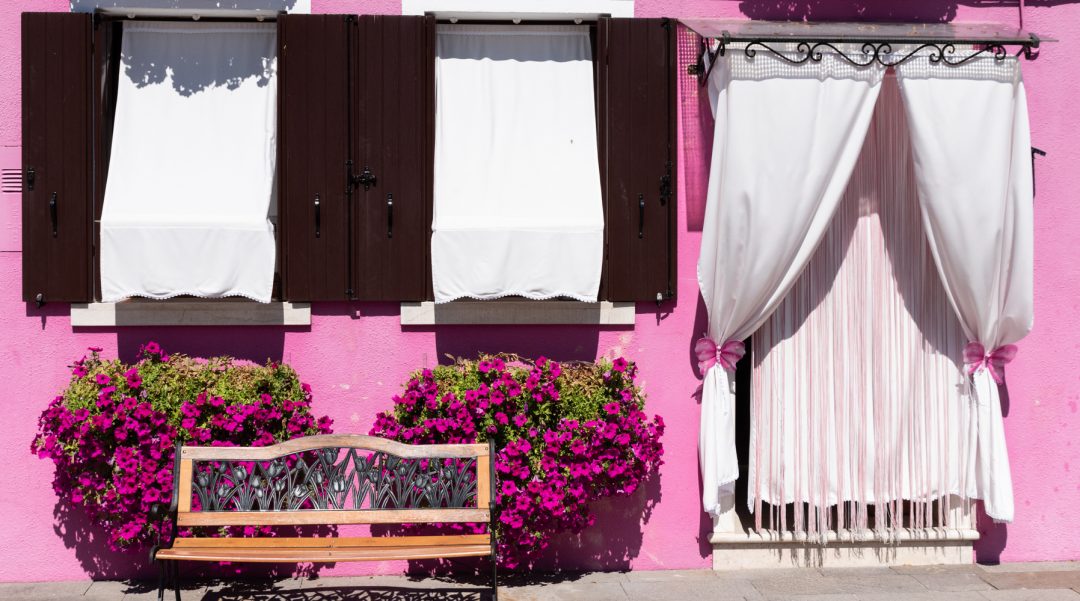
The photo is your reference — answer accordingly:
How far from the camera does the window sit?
5535 mm

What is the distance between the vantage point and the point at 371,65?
5.66 m

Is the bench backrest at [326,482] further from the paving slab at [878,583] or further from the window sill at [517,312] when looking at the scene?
the paving slab at [878,583]

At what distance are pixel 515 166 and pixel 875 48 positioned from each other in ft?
7.03

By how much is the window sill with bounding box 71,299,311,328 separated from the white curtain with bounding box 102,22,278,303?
0.78ft

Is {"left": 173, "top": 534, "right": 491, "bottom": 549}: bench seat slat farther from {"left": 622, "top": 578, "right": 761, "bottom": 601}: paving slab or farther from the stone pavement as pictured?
{"left": 622, "top": 578, "right": 761, "bottom": 601}: paving slab

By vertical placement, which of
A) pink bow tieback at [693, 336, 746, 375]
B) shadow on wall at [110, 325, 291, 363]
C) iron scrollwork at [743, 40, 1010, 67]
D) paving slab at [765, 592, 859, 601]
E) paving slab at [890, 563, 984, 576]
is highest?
iron scrollwork at [743, 40, 1010, 67]

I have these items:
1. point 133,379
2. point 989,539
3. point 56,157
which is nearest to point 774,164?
point 989,539

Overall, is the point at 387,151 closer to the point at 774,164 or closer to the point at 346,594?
the point at 774,164

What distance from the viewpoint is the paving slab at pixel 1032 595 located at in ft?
18.1

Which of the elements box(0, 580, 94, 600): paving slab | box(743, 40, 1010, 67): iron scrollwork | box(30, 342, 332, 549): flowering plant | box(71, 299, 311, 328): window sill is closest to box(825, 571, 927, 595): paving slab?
box(743, 40, 1010, 67): iron scrollwork

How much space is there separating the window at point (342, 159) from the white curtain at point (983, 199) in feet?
4.83

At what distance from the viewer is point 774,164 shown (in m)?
5.54

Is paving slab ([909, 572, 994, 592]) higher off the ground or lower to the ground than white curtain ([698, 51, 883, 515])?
lower

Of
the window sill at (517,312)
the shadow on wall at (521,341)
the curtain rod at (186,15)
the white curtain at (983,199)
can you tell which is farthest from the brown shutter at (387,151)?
the white curtain at (983,199)
